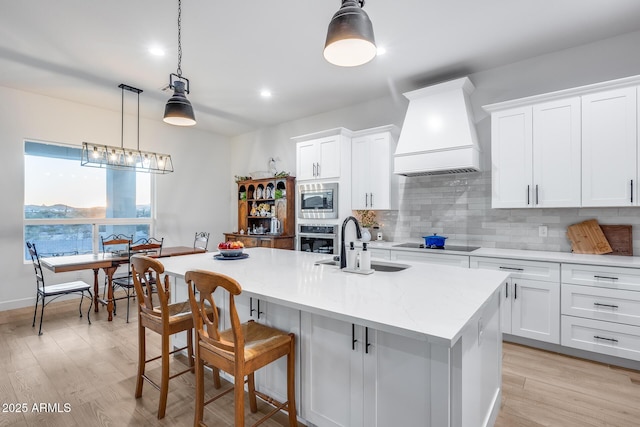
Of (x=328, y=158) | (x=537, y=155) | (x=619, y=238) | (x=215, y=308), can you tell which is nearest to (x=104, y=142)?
(x=328, y=158)

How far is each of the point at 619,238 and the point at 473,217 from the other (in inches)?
50.9

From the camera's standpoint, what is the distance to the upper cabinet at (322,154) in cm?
446

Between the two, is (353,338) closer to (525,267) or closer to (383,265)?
(383,265)

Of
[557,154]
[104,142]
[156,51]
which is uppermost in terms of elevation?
[156,51]

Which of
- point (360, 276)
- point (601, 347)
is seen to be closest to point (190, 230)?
point (360, 276)

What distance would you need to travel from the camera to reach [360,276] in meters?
2.00

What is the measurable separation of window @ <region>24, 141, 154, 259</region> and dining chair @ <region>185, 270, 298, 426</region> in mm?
4338

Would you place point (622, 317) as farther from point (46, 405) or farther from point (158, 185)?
point (158, 185)

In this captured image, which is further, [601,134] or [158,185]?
[158,185]

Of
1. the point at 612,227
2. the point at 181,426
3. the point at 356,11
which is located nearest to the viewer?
the point at 356,11

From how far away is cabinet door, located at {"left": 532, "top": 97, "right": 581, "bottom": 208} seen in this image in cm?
295

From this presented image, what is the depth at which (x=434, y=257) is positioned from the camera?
3.49 meters

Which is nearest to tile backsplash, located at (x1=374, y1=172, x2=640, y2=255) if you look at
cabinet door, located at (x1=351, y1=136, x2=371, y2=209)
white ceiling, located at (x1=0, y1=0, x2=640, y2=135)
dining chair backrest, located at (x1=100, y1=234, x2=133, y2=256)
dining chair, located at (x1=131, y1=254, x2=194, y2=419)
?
cabinet door, located at (x1=351, y1=136, x2=371, y2=209)

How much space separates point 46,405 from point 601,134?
4.87m
